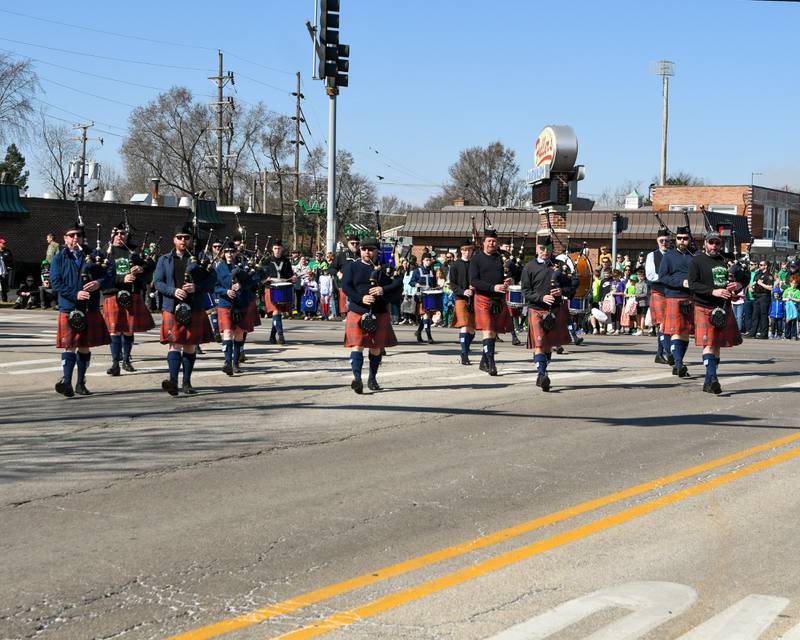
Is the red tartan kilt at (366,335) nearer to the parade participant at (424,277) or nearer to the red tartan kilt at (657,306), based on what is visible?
the red tartan kilt at (657,306)

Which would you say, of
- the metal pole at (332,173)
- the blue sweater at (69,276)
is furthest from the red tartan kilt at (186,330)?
the metal pole at (332,173)

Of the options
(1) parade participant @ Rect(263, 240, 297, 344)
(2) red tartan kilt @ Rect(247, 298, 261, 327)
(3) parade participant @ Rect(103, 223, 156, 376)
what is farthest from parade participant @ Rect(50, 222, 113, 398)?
(1) parade participant @ Rect(263, 240, 297, 344)

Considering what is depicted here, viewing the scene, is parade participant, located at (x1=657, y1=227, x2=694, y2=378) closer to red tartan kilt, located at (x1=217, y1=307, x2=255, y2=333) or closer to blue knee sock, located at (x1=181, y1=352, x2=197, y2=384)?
red tartan kilt, located at (x1=217, y1=307, x2=255, y2=333)

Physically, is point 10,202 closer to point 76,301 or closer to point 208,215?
point 208,215

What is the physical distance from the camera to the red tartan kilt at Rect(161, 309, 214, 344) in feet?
43.6

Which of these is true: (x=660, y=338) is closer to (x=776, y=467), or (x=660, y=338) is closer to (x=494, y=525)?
(x=776, y=467)

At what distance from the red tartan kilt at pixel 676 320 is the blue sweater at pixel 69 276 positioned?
7.97 meters

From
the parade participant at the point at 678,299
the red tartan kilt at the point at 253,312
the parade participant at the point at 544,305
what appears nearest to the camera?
the parade participant at the point at 544,305

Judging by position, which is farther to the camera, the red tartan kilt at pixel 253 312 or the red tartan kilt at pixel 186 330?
the red tartan kilt at pixel 253 312

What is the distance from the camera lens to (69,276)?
42.8 ft

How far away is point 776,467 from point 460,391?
5649 millimetres

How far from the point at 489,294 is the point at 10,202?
3120cm

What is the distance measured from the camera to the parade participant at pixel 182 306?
13.3 m

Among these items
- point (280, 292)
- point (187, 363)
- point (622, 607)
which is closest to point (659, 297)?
point (280, 292)
